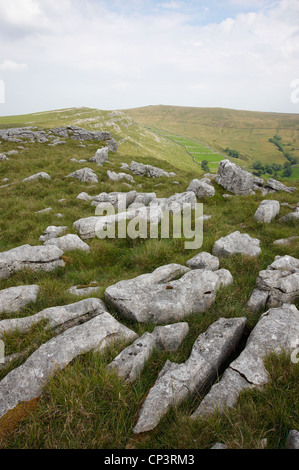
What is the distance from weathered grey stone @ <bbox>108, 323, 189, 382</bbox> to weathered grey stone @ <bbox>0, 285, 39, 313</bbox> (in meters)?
2.99

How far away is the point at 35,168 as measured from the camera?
2491cm

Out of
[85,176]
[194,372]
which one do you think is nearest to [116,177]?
[85,176]

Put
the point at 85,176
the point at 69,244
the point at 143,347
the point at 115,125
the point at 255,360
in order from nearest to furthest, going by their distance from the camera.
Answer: the point at 255,360 < the point at 143,347 < the point at 69,244 < the point at 85,176 < the point at 115,125

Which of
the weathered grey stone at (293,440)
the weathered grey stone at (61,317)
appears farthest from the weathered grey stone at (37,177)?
the weathered grey stone at (293,440)

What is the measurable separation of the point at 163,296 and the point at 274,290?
9.51 ft

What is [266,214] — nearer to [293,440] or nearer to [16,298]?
[293,440]

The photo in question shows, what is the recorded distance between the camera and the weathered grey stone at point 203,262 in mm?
7234

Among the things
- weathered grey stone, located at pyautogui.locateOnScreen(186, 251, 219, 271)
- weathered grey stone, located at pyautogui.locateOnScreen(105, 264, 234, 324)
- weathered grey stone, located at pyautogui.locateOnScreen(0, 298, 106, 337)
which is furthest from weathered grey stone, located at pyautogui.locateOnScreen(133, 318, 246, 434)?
weathered grey stone, located at pyautogui.locateOnScreen(186, 251, 219, 271)

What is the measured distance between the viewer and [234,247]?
8.41m

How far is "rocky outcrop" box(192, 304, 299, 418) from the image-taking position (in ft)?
11.0

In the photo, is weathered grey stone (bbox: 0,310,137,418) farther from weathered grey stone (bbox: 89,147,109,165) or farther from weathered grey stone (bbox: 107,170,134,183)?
weathered grey stone (bbox: 89,147,109,165)

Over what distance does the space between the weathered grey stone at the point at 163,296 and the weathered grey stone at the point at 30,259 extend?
3111 millimetres

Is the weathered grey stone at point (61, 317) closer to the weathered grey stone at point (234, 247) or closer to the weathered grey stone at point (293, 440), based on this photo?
the weathered grey stone at point (293, 440)
